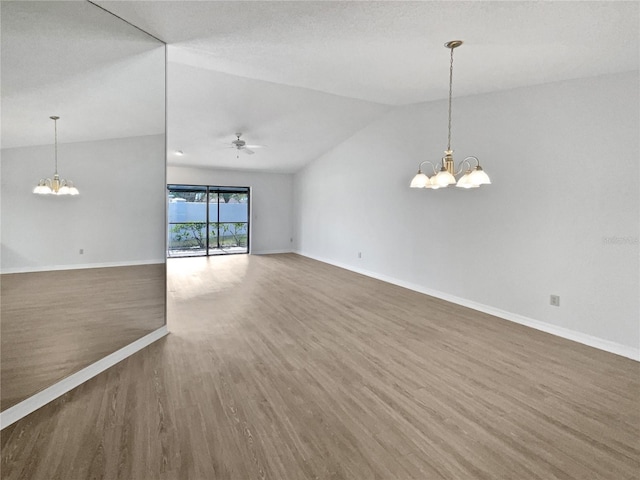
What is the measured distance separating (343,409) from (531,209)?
3370mm

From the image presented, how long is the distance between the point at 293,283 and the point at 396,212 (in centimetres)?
233

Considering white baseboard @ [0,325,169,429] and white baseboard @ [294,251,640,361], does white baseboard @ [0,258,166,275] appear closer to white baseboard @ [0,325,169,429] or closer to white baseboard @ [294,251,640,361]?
white baseboard @ [0,325,169,429]

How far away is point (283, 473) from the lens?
1780 mm

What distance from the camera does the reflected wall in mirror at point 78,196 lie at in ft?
6.99

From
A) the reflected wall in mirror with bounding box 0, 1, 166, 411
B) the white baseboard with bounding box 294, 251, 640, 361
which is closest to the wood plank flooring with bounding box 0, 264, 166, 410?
the reflected wall in mirror with bounding box 0, 1, 166, 411

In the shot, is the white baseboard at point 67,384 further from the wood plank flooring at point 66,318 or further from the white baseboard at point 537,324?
the white baseboard at point 537,324

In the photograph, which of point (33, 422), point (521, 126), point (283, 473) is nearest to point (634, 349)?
point (521, 126)

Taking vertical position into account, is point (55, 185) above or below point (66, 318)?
above

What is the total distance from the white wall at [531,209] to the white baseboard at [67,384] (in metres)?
4.26

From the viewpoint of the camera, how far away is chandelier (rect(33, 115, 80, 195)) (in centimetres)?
241

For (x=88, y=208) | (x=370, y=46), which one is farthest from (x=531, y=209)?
(x=88, y=208)

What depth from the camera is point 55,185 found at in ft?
8.28

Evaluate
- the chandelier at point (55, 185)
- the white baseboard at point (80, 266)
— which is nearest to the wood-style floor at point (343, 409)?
the white baseboard at point (80, 266)

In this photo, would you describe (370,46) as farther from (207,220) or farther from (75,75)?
(207,220)
